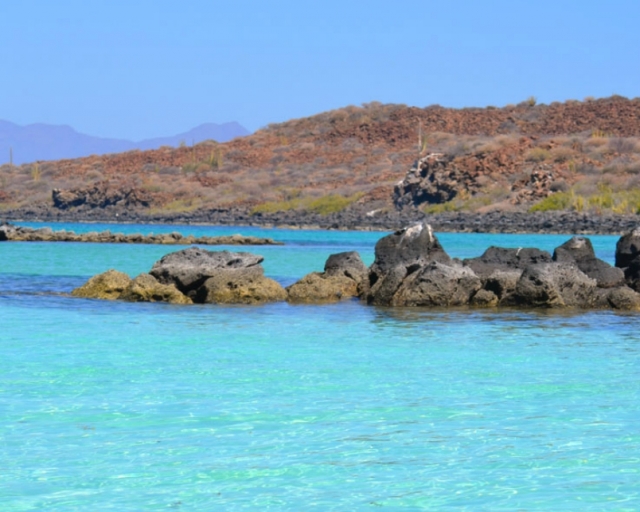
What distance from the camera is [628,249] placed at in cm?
2539

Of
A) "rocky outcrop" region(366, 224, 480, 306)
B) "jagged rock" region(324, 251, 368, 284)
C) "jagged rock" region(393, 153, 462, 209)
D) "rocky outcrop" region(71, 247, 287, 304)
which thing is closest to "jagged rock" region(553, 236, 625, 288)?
"rocky outcrop" region(366, 224, 480, 306)

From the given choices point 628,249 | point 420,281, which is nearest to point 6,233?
point 628,249

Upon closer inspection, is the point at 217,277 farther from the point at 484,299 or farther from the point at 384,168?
the point at 384,168

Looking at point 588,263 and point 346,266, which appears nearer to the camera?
point 588,263

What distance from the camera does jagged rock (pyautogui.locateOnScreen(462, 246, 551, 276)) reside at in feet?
76.9

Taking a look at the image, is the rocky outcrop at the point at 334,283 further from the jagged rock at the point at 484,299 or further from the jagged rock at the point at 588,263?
the jagged rock at the point at 588,263

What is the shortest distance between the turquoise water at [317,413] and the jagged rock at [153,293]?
9.20 feet

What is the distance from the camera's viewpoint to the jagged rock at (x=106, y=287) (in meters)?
22.7

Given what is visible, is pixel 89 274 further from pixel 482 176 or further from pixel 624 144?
pixel 624 144

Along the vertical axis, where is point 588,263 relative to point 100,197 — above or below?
below

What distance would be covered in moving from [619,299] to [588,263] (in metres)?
3.00

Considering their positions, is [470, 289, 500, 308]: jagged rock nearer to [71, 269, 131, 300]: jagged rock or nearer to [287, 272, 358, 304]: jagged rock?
[287, 272, 358, 304]: jagged rock

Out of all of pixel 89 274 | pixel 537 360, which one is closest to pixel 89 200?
pixel 89 274

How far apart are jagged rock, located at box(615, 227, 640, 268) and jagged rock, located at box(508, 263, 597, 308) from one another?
11.7 feet
